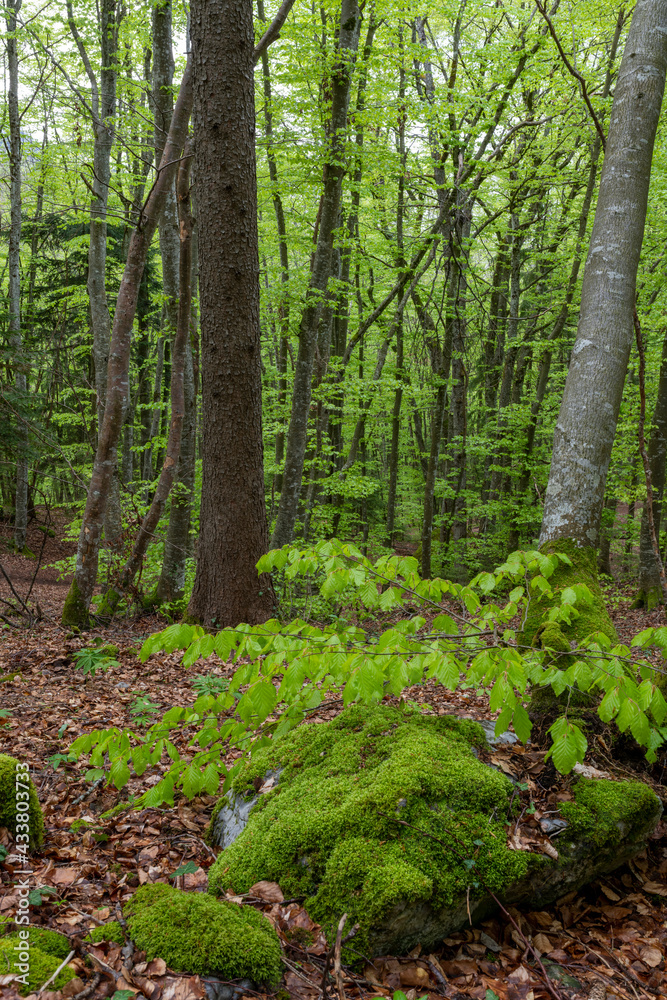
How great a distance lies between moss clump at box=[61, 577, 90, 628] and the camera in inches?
253

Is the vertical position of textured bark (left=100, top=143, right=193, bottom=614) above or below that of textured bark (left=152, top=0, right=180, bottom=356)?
below

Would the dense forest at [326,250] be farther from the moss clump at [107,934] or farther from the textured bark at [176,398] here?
the moss clump at [107,934]

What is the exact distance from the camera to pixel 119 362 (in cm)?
611

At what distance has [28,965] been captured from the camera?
1.70 meters

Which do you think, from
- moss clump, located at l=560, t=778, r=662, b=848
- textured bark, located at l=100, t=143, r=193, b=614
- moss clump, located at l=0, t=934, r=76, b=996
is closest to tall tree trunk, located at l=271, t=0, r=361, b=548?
textured bark, located at l=100, t=143, r=193, b=614

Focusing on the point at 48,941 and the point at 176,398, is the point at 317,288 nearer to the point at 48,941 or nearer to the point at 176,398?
the point at 176,398

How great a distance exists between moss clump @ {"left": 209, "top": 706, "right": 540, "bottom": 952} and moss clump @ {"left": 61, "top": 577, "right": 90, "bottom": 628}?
4.37 m

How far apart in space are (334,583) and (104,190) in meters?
12.7

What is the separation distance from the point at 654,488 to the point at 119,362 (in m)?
10.1

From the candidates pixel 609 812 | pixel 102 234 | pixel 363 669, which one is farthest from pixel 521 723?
pixel 102 234

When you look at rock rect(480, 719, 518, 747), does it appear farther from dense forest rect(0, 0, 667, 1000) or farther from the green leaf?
the green leaf

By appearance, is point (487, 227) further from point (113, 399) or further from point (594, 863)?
point (594, 863)

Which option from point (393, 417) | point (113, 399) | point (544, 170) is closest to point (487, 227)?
point (544, 170)

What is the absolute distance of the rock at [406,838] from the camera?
2.30 m
